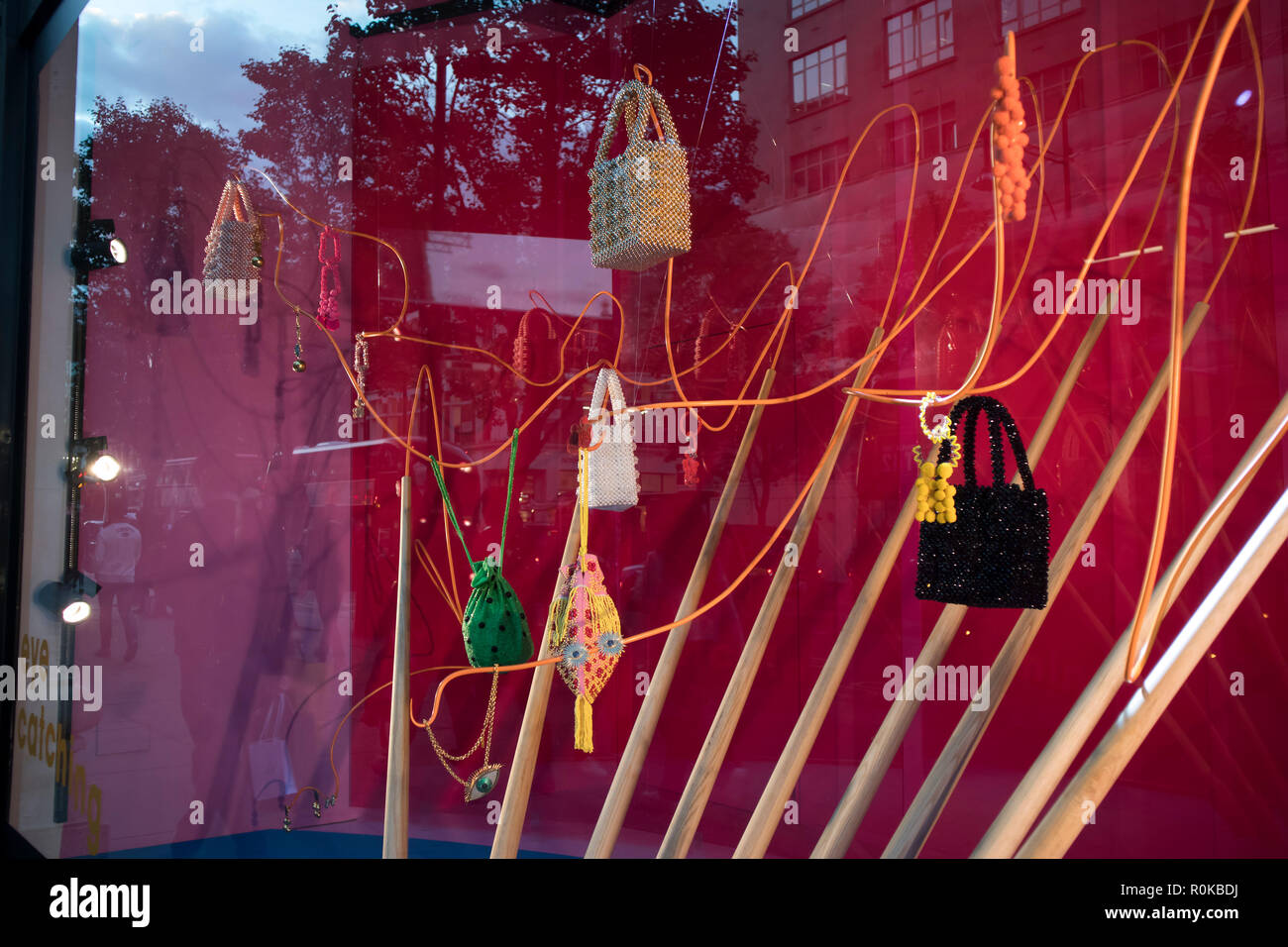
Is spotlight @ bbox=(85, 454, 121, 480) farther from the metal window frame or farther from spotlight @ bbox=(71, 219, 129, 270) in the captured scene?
spotlight @ bbox=(71, 219, 129, 270)

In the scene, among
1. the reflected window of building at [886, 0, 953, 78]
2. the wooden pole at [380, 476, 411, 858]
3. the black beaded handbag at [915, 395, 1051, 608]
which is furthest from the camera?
the reflected window of building at [886, 0, 953, 78]

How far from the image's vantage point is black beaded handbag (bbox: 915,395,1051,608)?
1787 millimetres

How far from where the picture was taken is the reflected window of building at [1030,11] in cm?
268

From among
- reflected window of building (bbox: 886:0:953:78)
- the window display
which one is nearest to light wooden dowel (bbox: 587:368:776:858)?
the window display

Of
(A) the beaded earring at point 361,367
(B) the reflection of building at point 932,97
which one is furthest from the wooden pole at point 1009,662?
(A) the beaded earring at point 361,367

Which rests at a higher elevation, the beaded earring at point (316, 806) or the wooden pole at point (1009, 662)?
the wooden pole at point (1009, 662)

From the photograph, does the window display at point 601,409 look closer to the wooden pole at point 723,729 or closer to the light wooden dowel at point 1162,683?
the wooden pole at point 723,729

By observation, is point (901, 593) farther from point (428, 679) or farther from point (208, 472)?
point (208, 472)

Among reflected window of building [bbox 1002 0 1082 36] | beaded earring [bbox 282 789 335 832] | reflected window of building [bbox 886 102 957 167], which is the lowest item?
beaded earring [bbox 282 789 335 832]

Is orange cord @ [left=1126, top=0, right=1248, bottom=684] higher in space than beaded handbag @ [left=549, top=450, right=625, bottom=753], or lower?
higher

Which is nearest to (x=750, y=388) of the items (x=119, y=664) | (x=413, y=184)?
(x=413, y=184)

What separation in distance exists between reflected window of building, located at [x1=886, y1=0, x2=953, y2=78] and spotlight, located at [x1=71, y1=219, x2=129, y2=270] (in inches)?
112

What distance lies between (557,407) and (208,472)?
1.36 meters

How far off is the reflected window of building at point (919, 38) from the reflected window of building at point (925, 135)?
0.52ft
